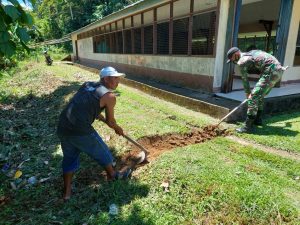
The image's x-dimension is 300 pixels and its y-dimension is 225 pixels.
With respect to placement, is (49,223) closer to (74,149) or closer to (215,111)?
(74,149)

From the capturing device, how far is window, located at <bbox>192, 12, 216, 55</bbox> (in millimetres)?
7879

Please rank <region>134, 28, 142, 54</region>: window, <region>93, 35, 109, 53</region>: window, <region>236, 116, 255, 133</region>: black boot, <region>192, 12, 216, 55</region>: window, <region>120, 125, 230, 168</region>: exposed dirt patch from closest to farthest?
<region>120, 125, 230, 168</region>: exposed dirt patch → <region>236, 116, 255, 133</region>: black boot → <region>192, 12, 216, 55</region>: window → <region>134, 28, 142, 54</region>: window → <region>93, 35, 109, 53</region>: window

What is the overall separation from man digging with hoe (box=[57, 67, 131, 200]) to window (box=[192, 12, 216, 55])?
17.3 ft

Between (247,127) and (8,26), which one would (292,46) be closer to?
(247,127)

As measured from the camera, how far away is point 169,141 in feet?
16.9

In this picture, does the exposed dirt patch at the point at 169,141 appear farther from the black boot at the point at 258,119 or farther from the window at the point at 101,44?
the window at the point at 101,44

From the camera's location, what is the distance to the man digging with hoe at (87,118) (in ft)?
11.0

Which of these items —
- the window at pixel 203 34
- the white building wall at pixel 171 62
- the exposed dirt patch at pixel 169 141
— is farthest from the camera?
the white building wall at pixel 171 62

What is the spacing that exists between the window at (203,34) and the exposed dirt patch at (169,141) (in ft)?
11.3

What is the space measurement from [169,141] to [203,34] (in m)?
4.60

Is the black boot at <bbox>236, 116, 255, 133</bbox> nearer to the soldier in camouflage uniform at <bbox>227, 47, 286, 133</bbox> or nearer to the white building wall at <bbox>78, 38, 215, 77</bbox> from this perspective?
the soldier in camouflage uniform at <bbox>227, 47, 286, 133</bbox>

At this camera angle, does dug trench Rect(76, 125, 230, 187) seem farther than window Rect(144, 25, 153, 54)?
No

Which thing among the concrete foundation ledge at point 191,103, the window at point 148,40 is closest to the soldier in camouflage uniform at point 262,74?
the concrete foundation ledge at point 191,103

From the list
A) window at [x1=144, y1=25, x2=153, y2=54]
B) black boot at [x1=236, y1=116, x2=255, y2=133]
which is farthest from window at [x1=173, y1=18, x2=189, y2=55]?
black boot at [x1=236, y1=116, x2=255, y2=133]
